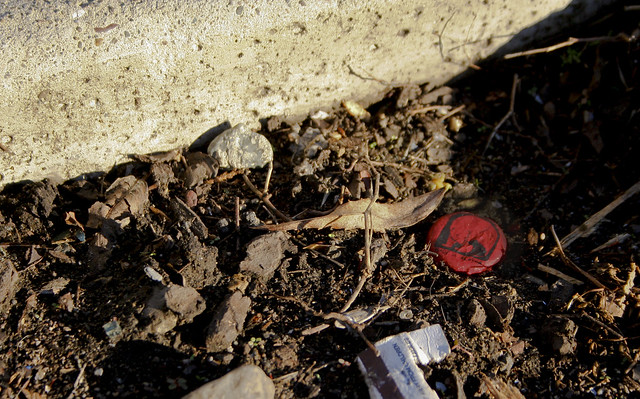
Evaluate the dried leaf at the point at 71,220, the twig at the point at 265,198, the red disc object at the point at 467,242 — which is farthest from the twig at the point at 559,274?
the dried leaf at the point at 71,220

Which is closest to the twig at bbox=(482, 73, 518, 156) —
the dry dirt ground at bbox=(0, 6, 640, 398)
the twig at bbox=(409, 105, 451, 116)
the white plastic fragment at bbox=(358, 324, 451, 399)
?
the dry dirt ground at bbox=(0, 6, 640, 398)

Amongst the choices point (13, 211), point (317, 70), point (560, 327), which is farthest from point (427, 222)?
point (13, 211)

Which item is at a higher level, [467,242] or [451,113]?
[451,113]

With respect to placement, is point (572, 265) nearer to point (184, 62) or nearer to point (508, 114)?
point (508, 114)

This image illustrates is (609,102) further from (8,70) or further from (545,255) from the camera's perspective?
(8,70)

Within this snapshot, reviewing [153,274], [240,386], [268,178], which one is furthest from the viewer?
[268,178]

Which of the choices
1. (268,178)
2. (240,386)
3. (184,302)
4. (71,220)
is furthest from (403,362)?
(71,220)

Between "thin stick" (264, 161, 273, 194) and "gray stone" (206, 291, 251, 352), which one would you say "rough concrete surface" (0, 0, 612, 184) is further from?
"gray stone" (206, 291, 251, 352)
